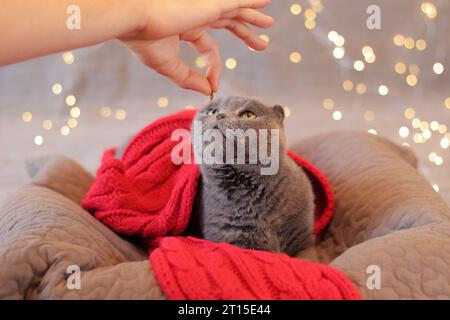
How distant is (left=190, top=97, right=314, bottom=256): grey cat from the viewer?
0.94 metres

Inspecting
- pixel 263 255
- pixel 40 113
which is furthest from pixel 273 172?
pixel 40 113

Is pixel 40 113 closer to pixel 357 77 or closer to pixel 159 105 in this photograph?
pixel 159 105

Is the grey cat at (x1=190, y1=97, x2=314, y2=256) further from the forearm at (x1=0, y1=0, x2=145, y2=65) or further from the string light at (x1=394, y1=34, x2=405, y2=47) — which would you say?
the string light at (x1=394, y1=34, x2=405, y2=47)

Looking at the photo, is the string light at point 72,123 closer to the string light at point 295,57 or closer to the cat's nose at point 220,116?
the string light at point 295,57

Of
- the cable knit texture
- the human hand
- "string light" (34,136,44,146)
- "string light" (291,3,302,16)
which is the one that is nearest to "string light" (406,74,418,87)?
"string light" (291,3,302,16)

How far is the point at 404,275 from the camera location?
0.79m

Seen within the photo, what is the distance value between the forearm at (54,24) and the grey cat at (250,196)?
20 cm

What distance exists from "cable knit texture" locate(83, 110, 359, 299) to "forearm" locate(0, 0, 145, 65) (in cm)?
29

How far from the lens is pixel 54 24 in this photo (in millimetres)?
786

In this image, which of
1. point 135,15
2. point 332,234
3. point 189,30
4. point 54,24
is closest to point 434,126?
point 332,234

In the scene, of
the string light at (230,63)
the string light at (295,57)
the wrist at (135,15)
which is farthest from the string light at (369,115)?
the wrist at (135,15)

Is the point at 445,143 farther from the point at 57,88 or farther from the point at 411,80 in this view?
the point at 57,88
